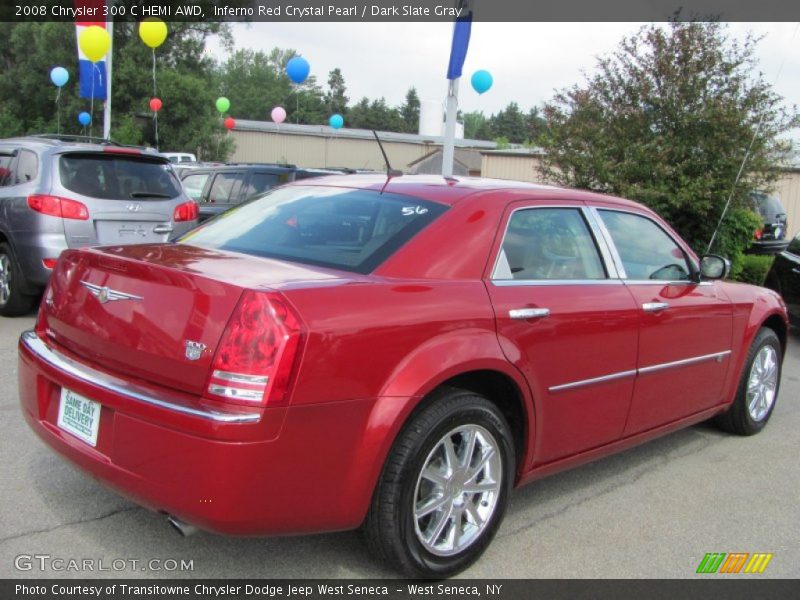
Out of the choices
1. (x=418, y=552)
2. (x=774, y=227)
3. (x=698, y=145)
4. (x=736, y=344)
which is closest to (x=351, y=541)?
(x=418, y=552)

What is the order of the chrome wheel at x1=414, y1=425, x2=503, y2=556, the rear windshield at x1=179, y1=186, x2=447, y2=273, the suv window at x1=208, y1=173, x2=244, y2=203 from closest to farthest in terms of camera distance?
1. the chrome wheel at x1=414, y1=425, x2=503, y2=556
2. the rear windshield at x1=179, y1=186, x2=447, y2=273
3. the suv window at x1=208, y1=173, x2=244, y2=203

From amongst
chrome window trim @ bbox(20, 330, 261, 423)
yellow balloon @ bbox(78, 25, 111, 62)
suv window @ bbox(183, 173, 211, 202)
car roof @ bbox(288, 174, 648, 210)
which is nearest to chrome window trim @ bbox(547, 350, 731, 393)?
car roof @ bbox(288, 174, 648, 210)

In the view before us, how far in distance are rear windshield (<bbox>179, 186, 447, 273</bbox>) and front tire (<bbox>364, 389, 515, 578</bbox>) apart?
69 cm

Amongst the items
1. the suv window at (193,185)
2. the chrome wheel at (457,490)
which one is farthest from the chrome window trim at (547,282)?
the suv window at (193,185)

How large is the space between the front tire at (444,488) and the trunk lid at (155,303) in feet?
2.22

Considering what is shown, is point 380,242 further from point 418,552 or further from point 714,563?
point 714,563

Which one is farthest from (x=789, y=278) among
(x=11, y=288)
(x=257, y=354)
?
(x=11, y=288)

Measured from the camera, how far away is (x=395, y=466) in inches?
112

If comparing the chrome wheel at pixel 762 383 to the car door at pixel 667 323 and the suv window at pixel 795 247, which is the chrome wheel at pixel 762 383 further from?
the suv window at pixel 795 247

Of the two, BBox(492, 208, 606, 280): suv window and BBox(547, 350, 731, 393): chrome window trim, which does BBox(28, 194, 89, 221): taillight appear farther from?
BBox(547, 350, 731, 393): chrome window trim

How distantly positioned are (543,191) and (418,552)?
186 cm

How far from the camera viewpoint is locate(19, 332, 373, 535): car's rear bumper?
8.24ft

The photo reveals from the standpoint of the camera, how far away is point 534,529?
3631 mm

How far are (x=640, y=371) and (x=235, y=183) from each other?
8.17 metres
